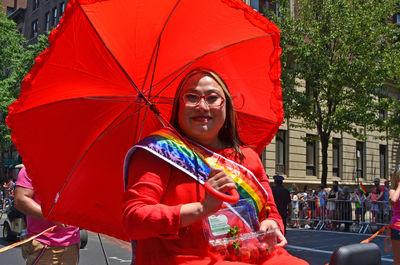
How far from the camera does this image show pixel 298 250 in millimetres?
11422

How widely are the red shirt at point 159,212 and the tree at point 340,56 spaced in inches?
751

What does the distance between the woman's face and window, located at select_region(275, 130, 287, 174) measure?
25648 millimetres

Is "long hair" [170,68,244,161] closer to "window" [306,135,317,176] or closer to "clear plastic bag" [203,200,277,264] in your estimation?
"clear plastic bag" [203,200,277,264]

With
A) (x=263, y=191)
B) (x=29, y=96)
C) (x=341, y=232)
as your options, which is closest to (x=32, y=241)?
(x=29, y=96)

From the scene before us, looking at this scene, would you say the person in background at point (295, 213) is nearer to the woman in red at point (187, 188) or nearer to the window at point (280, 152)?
the window at point (280, 152)

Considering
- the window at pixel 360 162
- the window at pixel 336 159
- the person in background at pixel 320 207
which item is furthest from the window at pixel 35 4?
the person in background at pixel 320 207

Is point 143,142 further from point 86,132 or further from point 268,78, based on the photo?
point 268,78

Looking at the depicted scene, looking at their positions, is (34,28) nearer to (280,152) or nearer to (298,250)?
(280,152)

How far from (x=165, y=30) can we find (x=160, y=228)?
1.26 metres

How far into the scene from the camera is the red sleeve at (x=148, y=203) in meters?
1.69

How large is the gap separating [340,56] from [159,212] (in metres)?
20.3

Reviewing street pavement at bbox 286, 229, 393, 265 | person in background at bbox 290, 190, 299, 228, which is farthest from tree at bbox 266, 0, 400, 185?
street pavement at bbox 286, 229, 393, 265

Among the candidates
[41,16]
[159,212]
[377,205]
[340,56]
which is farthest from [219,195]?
[41,16]

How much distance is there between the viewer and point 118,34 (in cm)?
246
